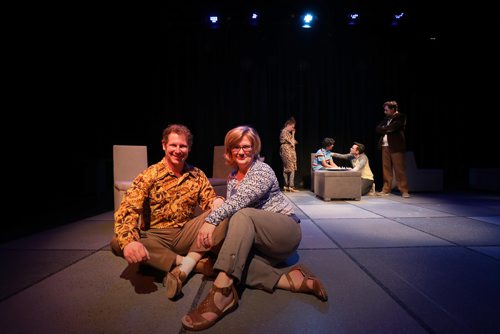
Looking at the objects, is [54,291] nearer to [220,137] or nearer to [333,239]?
[333,239]

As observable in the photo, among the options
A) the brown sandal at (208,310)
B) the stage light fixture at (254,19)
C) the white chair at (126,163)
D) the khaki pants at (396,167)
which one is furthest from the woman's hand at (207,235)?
the stage light fixture at (254,19)

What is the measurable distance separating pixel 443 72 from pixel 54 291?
933 cm

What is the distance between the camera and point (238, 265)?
4.12 feet

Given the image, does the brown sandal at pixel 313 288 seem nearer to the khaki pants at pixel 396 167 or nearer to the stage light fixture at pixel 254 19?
the khaki pants at pixel 396 167

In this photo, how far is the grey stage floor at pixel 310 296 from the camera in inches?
47.0

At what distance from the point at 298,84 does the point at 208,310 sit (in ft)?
23.1

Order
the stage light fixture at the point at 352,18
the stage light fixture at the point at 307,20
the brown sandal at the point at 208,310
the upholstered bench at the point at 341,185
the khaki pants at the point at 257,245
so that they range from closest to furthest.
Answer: the brown sandal at the point at 208,310 → the khaki pants at the point at 257,245 → the upholstered bench at the point at 341,185 → the stage light fixture at the point at 352,18 → the stage light fixture at the point at 307,20

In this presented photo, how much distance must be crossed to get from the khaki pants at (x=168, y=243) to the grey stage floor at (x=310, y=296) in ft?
0.58

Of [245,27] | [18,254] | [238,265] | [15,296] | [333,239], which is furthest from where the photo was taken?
[245,27]

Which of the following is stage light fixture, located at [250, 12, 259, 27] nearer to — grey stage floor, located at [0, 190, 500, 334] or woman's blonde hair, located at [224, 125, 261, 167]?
grey stage floor, located at [0, 190, 500, 334]

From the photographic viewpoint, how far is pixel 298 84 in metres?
7.45

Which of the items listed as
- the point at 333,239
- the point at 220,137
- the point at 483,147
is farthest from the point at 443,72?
the point at 333,239

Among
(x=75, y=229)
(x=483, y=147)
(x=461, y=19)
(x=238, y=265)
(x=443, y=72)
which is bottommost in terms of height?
(x=75, y=229)

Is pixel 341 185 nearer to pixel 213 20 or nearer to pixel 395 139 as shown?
pixel 395 139
